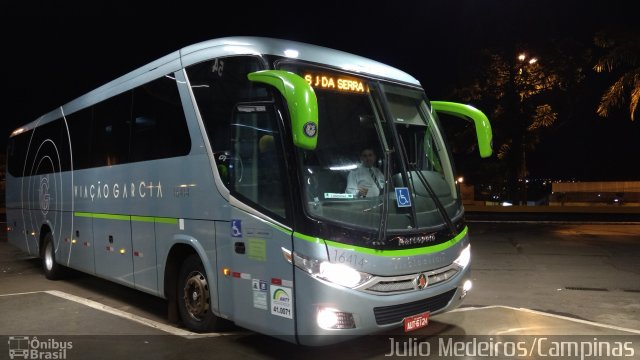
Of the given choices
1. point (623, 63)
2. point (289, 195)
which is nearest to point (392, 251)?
point (289, 195)

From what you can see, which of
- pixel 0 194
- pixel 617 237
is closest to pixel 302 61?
pixel 617 237

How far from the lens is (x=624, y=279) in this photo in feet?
32.6

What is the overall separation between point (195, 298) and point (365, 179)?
264cm

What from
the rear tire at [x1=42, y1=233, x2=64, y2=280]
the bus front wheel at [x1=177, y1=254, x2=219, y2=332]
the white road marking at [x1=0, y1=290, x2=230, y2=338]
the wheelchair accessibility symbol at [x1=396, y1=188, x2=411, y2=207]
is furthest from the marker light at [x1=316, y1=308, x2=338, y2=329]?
the rear tire at [x1=42, y1=233, x2=64, y2=280]

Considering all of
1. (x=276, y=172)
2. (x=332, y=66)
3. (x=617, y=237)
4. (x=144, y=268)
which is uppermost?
(x=332, y=66)

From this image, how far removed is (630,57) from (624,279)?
11743 millimetres

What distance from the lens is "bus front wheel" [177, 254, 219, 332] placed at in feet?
20.6

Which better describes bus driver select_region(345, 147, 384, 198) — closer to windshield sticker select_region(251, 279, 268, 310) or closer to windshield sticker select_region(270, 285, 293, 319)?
windshield sticker select_region(270, 285, 293, 319)

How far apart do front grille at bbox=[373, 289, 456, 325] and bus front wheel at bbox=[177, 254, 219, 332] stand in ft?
6.91

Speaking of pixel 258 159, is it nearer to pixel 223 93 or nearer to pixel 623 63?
pixel 223 93

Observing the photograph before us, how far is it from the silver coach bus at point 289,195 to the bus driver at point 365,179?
4 centimetres

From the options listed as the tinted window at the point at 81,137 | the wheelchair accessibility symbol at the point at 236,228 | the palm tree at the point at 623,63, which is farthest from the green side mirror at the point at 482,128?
the palm tree at the point at 623,63

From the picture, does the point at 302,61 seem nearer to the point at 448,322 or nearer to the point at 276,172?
the point at 276,172

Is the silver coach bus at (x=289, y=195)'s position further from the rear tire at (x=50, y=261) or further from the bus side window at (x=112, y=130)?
the rear tire at (x=50, y=261)
